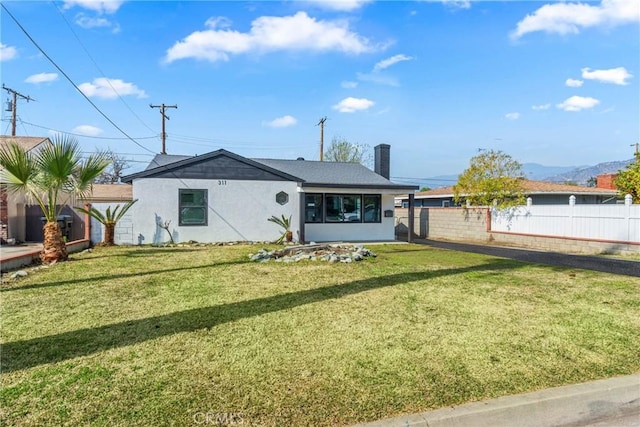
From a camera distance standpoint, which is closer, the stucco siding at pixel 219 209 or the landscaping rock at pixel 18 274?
the landscaping rock at pixel 18 274

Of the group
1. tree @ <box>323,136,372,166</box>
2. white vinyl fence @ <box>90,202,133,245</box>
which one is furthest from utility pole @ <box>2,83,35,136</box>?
tree @ <box>323,136,372,166</box>

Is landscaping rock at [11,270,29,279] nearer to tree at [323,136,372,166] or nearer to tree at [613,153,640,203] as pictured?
tree at [613,153,640,203]

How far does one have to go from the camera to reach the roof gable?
14.0 m

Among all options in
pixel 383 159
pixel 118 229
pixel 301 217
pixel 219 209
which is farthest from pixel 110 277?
pixel 383 159

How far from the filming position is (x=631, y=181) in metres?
15.0

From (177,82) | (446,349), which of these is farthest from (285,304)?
(177,82)

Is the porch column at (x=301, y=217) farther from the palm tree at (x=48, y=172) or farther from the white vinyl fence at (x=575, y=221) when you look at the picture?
the white vinyl fence at (x=575, y=221)

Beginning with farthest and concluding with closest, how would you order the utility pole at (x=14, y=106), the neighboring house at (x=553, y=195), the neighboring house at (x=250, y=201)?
1. the utility pole at (x=14, y=106)
2. the neighboring house at (x=553, y=195)
3. the neighboring house at (x=250, y=201)

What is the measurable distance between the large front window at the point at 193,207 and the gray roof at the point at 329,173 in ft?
13.0

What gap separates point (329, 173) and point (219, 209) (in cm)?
551

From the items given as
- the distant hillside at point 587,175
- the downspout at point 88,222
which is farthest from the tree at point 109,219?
the distant hillside at point 587,175

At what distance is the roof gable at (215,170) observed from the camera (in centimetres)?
1404

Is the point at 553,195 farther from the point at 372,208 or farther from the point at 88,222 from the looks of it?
the point at 88,222

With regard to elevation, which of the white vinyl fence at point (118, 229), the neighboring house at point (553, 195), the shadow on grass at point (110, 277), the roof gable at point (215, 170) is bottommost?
the shadow on grass at point (110, 277)
